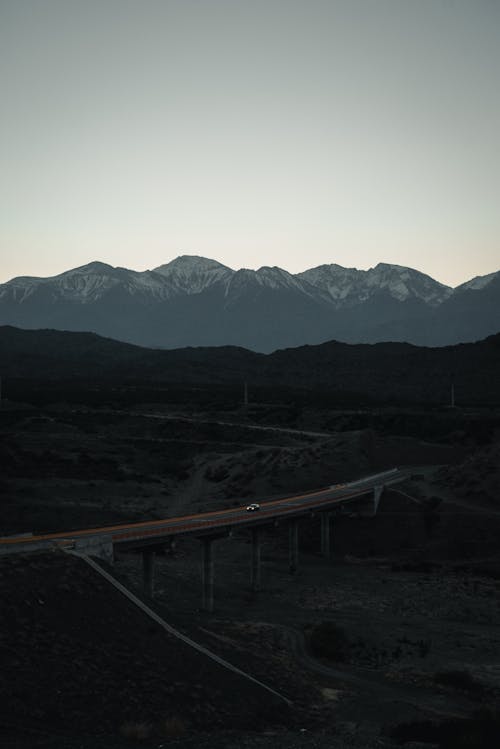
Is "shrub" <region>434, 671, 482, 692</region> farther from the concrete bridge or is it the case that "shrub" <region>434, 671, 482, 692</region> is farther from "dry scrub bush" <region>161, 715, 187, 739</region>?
the concrete bridge

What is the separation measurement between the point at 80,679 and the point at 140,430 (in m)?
108

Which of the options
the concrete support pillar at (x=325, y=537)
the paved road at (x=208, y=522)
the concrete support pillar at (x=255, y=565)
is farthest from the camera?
the concrete support pillar at (x=325, y=537)

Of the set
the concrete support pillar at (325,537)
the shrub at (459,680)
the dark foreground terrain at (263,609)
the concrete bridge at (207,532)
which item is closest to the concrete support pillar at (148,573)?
the concrete bridge at (207,532)

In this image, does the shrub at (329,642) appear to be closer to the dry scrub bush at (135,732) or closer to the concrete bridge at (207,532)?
the concrete bridge at (207,532)

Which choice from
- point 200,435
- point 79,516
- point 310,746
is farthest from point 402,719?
point 200,435

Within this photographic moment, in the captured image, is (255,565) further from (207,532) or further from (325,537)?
(325,537)

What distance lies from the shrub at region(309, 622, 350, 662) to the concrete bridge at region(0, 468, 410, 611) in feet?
28.9

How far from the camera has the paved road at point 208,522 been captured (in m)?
43.5

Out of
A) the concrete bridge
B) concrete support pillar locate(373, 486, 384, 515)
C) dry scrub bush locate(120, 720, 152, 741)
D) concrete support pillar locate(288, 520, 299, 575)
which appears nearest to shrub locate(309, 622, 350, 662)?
the concrete bridge

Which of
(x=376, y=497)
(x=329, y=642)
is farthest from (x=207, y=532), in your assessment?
(x=376, y=497)

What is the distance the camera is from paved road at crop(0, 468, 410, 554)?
43531mm

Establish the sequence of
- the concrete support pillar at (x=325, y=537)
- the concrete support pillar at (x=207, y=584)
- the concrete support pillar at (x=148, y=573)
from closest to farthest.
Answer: the concrete support pillar at (x=148, y=573) < the concrete support pillar at (x=207, y=584) < the concrete support pillar at (x=325, y=537)

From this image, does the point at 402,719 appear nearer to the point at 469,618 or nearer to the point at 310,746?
the point at 310,746

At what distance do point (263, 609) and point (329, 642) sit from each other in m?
10.4
